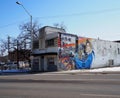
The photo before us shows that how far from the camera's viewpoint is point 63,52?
43625 mm

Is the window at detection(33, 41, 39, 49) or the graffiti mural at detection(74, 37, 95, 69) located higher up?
the window at detection(33, 41, 39, 49)

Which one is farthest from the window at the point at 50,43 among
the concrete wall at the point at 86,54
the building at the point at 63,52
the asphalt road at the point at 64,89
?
the asphalt road at the point at 64,89

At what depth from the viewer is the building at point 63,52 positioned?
143ft

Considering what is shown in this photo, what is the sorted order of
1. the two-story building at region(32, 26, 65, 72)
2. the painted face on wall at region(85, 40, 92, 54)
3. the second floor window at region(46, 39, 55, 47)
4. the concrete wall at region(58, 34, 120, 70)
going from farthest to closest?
the painted face on wall at region(85, 40, 92, 54)
the concrete wall at region(58, 34, 120, 70)
the second floor window at region(46, 39, 55, 47)
the two-story building at region(32, 26, 65, 72)

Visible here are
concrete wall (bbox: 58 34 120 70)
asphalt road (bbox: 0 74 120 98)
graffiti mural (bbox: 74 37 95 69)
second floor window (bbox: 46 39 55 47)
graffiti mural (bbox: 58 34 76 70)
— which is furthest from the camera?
graffiti mural (bbox: 74 37 95 69)

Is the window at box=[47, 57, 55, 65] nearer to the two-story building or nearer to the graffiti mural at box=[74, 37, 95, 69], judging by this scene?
the two-story building

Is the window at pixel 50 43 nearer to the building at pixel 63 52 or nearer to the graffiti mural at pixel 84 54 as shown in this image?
the building at pixel 63 52

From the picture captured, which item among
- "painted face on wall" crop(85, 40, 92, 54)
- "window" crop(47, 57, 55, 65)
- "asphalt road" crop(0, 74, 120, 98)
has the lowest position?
"asphalt road" crop(0, 74, 120, 98)

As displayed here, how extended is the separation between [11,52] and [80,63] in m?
26.3

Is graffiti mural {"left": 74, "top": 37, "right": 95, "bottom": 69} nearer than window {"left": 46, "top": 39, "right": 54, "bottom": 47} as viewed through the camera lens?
No

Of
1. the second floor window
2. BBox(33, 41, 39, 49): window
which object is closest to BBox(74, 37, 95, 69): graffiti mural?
the second floor window

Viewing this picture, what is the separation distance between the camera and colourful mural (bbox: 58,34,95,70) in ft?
143

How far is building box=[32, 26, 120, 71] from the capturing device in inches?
1710

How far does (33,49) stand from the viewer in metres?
48.4
